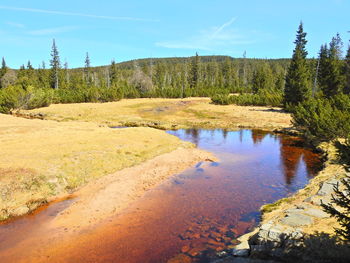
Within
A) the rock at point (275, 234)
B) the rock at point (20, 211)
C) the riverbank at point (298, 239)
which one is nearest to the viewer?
the riverbank at point (298, 239)

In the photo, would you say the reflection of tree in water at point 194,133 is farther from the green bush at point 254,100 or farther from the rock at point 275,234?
the green bush at point 254,100

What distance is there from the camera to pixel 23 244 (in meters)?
10.6

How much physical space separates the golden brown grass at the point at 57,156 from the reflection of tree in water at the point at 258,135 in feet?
34.0

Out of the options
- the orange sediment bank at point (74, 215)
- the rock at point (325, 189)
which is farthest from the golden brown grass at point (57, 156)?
the rock at point (325, 189)

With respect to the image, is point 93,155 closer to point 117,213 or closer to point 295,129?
point 117,213

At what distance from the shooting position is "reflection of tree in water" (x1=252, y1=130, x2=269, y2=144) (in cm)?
3456

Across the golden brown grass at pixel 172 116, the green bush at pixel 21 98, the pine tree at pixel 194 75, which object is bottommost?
the golden brown grass at pixel 172 116

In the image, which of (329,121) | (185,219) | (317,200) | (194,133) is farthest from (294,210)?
(194,133)

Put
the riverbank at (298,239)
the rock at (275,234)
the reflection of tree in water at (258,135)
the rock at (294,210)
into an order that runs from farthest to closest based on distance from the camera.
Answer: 1. the reflection of tree in water at (258,135)
2. the rock at (294,210)
3. the rock at (275,234)
4. the riverbank at (298,239)

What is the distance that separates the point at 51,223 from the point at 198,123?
37.7 metres

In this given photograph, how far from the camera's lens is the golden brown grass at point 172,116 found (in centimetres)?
4644

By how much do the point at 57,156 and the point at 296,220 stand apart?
16607 millimetres

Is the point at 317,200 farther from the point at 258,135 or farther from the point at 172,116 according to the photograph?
the point at 172,116

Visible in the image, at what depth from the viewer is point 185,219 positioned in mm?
12961
